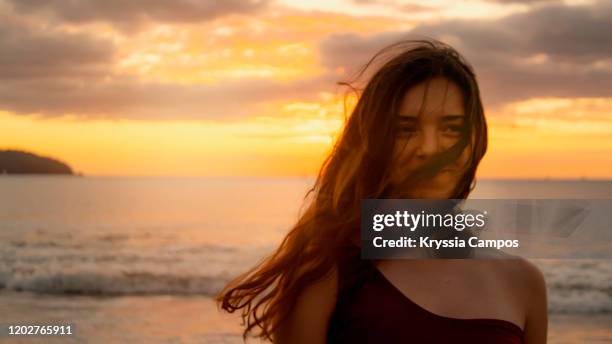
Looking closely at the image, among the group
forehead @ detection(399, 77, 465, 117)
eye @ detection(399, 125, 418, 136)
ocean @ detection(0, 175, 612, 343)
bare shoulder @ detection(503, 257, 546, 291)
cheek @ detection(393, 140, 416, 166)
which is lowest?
ocean @ detection(0, 175, 612, 343)

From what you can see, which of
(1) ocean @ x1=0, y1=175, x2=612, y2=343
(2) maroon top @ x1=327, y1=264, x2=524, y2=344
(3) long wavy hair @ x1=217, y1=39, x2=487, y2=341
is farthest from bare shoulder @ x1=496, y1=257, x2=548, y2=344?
(1) ocean @ x1=0, y1=175, x2=612, y2=343

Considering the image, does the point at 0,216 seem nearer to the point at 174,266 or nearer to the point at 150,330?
the point at 174,266

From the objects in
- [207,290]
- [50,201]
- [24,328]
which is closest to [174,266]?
[207,290]

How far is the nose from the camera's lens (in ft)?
5.10

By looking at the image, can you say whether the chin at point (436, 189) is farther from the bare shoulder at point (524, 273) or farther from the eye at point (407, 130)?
the bare shoulder at point (524, 273)

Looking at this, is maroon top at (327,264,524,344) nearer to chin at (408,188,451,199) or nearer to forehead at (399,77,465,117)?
chin at (408,188,451,199)

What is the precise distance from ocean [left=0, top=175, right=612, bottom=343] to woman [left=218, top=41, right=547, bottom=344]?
1.40m

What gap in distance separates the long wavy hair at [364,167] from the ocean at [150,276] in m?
1.44

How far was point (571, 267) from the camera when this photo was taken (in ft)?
43.5

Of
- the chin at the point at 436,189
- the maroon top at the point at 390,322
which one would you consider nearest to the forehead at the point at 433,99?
the chin at the point at 436,189

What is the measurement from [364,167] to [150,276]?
1176 centimetres

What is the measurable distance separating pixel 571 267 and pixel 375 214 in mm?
12532

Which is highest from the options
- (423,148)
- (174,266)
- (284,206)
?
(423,148)

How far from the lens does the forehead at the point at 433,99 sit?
62.0 inches
